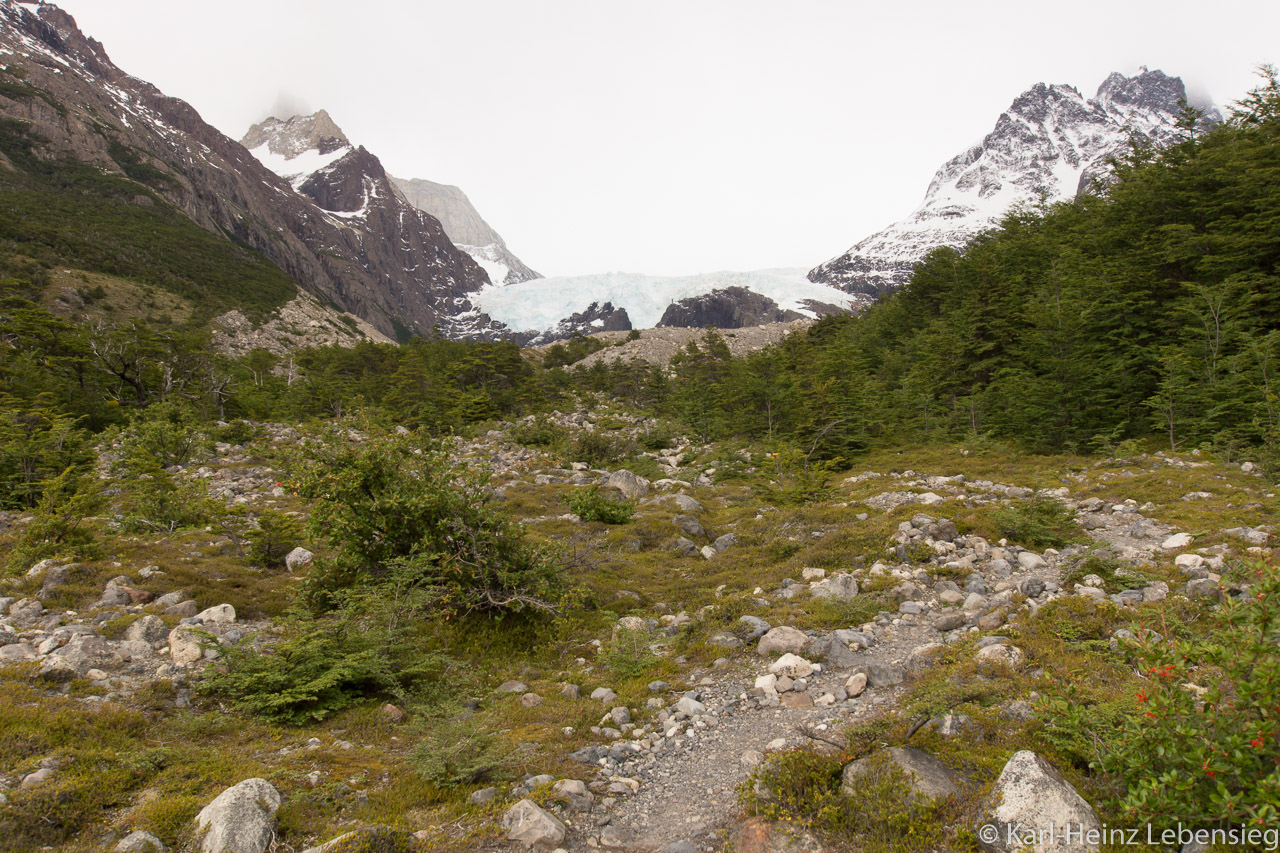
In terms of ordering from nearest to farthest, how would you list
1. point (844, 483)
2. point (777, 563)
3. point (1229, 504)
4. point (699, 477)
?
1. point (1229, 504)
2. point (777, 563)
3. point (844, 483)
4. point (699, 477)

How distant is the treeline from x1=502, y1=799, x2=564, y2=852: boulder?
1483 cm

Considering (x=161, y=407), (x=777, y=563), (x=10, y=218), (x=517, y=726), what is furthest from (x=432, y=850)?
(x=10, y=218)

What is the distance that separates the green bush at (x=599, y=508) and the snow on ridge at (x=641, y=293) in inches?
3925

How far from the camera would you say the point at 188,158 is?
4747 inches

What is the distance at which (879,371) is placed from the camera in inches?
1180

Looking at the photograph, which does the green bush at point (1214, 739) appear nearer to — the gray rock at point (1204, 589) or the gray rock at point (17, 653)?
the gray rock at point (1204, 589)

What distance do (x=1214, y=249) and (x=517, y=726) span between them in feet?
86.9

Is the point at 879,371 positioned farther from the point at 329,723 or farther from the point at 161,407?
the point at 161,407

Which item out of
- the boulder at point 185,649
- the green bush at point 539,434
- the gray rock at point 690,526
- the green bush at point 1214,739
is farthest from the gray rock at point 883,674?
the green bush at point 539,434

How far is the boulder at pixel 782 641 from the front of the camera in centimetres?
654

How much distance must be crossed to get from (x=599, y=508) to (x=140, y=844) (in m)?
10.9

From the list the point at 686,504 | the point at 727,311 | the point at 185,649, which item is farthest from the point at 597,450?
the point at 727,311

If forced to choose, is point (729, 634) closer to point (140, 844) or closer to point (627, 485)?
point (140, 844)

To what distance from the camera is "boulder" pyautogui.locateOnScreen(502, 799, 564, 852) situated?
3.77 m
